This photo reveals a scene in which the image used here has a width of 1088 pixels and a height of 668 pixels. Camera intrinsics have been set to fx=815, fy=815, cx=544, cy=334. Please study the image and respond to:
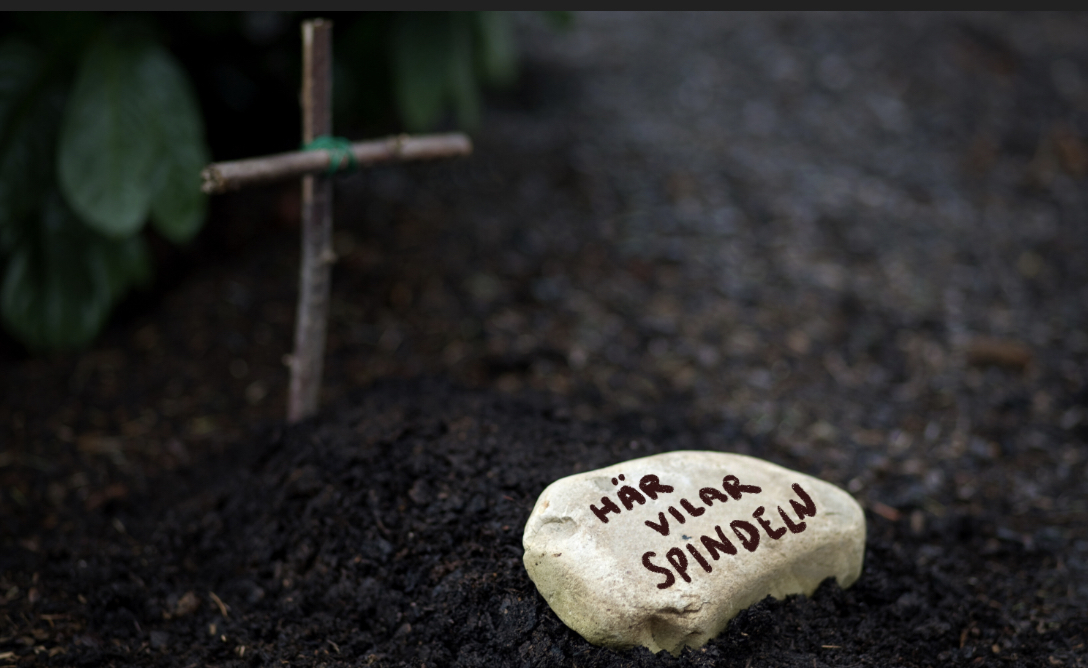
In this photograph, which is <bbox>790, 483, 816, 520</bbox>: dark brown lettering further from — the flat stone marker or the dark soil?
the dark soil

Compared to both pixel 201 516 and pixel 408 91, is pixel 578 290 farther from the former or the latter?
pixel 201 516

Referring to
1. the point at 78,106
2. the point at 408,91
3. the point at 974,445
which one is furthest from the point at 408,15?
the point at 974,445

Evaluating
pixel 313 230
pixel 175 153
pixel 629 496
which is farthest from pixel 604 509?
pixel 175 153

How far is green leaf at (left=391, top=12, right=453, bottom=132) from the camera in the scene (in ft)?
9.50

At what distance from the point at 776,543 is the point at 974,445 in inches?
51.8

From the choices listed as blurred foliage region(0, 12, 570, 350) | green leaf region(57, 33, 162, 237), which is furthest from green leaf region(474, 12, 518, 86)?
green leaf region(57, 33, 162, 237)

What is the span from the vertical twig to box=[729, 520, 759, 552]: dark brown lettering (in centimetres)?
131

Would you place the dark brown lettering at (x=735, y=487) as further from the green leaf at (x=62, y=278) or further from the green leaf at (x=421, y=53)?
the green leaf at (x=62, y=278)

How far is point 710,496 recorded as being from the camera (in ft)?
6.15

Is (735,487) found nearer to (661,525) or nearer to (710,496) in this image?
(710,496)

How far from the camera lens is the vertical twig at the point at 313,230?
86.1 inches

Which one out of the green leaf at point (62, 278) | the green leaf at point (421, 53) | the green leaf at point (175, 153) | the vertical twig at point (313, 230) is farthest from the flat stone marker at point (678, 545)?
the green leaf at point (62, 278)

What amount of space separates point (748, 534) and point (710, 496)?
0.12 metres

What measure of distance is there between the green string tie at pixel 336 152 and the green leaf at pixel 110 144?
61 cm
